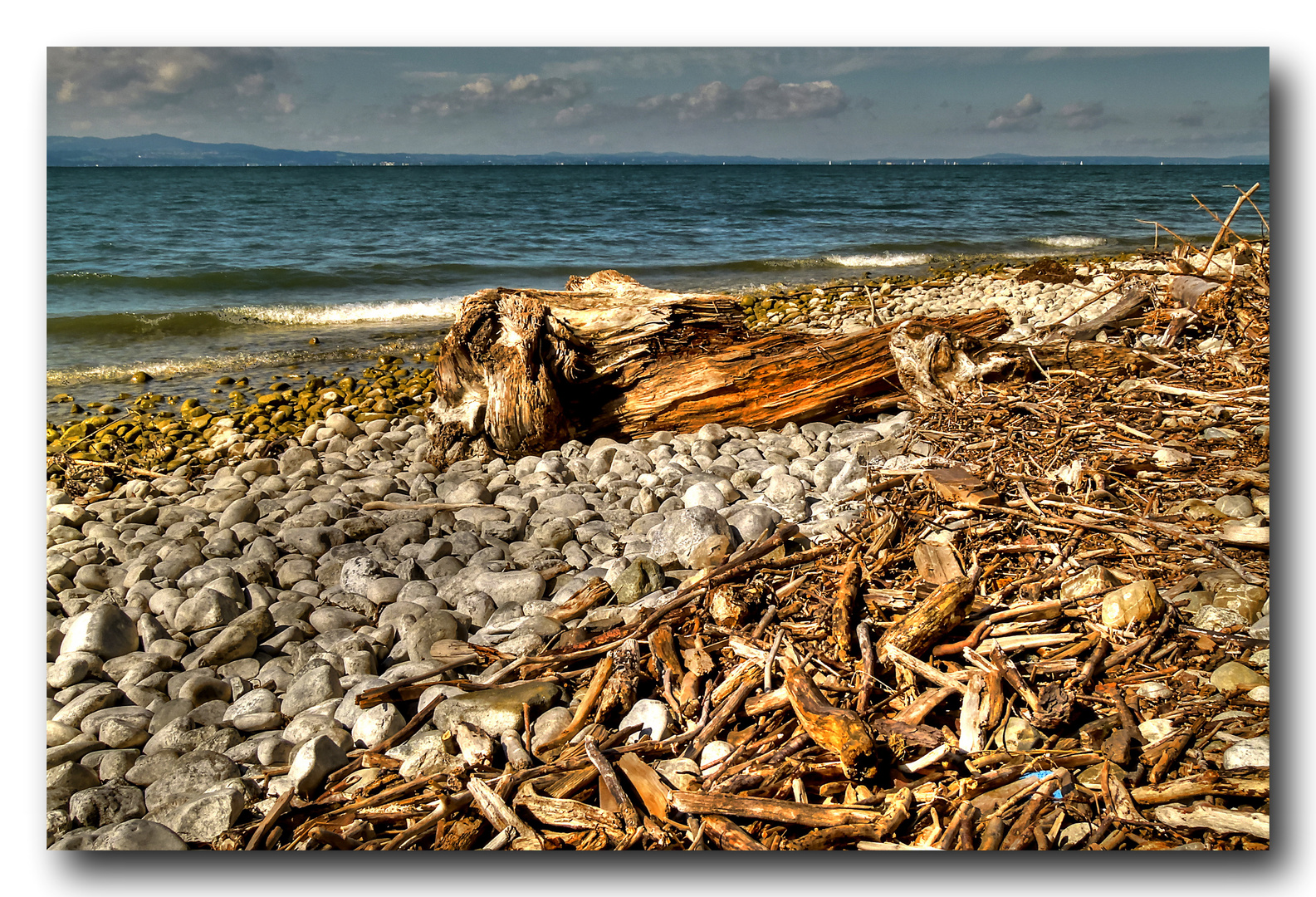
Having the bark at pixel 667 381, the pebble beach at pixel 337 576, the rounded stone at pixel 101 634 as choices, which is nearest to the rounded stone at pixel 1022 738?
the pebble beach at pixel 337 576

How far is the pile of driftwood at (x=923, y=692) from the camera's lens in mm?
1862

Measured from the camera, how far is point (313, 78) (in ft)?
10.2

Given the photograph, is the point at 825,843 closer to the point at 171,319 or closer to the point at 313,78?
the point at 313,78

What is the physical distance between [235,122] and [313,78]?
1.79 feet

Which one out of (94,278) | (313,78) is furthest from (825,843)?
(94,278)

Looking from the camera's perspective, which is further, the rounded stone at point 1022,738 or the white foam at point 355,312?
the white foam at point 355,312

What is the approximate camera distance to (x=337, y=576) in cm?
307

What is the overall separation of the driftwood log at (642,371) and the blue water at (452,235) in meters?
1.20

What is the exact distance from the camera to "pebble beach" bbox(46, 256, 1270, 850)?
2.15m

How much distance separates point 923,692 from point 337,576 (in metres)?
2.19

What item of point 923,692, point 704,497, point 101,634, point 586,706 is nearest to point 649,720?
point 586,706

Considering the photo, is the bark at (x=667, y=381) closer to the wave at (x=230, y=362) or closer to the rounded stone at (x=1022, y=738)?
the rounded stone at (x=1022, y=738)

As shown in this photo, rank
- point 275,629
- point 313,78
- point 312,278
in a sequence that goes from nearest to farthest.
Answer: point 275,629 → point 313,78 → point 312,278

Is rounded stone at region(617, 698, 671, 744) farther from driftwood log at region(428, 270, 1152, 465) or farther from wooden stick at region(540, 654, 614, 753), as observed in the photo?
driftwood log at region(428, 270, 1152, 465)
